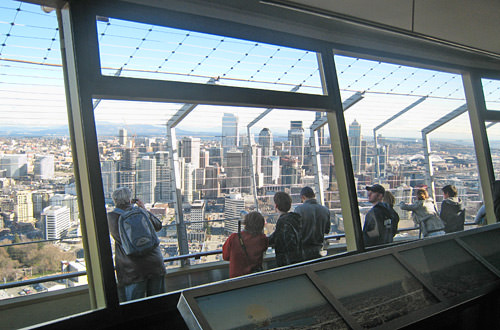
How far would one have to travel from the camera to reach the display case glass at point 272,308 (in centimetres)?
111

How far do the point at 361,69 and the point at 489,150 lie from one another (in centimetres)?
210

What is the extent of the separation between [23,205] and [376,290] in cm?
203

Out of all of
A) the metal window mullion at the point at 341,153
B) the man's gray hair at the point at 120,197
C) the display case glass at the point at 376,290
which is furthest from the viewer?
the metal window mullion at the point at 341,153

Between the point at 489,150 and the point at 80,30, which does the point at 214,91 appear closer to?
the point at 80,30

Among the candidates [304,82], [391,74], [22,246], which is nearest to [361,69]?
[391,74]

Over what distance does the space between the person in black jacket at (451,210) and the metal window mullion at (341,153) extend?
1373 mm

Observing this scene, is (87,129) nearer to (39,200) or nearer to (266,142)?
(39,200)

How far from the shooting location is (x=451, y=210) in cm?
393

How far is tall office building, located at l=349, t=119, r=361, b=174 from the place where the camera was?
3.88m

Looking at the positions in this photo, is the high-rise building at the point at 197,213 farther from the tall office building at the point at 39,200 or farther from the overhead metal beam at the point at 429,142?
the overhead metal beam at the point at 429,142

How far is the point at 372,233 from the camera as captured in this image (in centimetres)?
320

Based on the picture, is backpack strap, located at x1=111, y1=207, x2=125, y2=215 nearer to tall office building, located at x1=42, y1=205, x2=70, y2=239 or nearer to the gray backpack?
the gray backpack

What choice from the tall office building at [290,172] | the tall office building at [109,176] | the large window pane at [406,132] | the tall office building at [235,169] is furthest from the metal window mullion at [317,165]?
the tall office building at [109,176]

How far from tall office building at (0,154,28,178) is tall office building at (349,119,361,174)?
285cm
